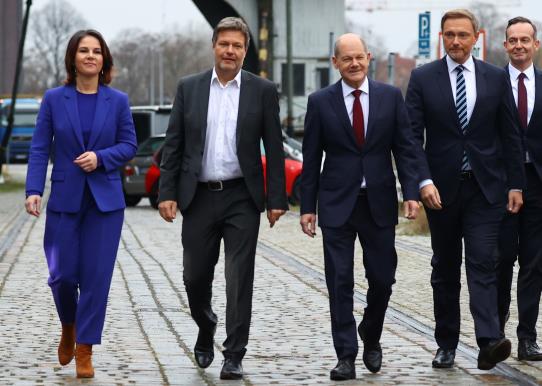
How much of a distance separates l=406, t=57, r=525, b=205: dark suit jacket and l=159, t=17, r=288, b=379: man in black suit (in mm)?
767

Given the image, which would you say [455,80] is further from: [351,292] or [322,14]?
[322,14]

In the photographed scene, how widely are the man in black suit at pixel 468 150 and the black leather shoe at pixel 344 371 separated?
62cm

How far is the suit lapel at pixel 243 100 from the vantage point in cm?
812

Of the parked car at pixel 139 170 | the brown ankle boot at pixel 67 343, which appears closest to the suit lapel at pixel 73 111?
the brown ankle boot at pixel 67 343

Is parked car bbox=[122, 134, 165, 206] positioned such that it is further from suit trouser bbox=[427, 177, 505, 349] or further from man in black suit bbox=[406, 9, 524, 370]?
man in black suit bbox=[406, 9, 524, 370]

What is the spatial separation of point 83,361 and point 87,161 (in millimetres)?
996

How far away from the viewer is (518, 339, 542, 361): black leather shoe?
28.6ft

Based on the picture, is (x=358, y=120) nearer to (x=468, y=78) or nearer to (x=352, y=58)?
(x=352, y=58)

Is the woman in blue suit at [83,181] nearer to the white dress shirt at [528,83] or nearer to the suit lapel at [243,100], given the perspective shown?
the suit lapel at [243,100]

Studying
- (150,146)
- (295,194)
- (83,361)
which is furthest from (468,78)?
(150,146)

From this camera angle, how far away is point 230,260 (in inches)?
323

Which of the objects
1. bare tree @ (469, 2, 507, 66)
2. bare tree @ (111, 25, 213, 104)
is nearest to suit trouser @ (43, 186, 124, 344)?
bare tree @ (469, 2, 507, 66)

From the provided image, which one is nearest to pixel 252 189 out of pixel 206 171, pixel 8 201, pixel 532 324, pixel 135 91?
pixel 206 171

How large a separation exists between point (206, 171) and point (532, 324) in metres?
2.06
